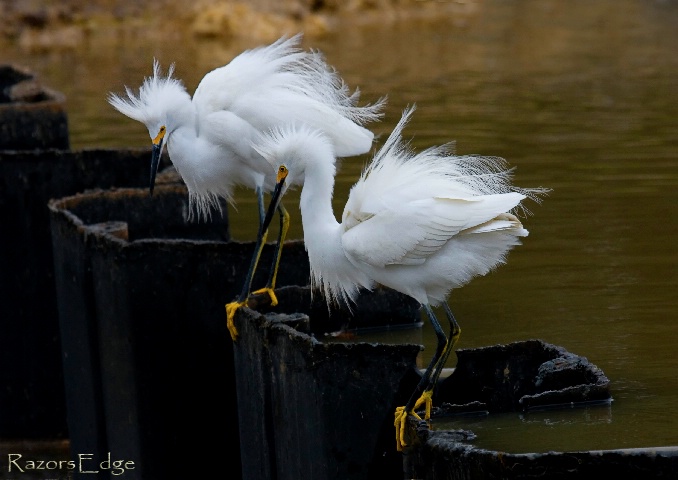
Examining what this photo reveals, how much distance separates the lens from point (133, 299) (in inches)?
251

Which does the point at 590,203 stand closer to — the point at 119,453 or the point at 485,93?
the point at 119,453

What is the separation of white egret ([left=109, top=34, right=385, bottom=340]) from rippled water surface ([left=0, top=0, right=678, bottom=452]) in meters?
1.18

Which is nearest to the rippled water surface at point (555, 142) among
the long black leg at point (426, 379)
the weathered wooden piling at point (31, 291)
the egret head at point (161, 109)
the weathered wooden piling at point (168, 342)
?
the long black leg at point (426, 379)

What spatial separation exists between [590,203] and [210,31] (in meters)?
17.1

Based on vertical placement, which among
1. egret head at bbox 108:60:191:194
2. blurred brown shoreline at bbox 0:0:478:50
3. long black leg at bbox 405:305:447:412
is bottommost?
long black leg at bbox 405:305:447:412

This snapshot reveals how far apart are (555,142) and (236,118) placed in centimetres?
630

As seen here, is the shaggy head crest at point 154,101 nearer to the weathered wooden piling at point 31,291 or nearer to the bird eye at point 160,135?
the bird eye at point 160,135

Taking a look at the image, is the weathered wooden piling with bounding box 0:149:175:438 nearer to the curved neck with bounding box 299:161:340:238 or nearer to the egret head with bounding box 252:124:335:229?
the egret head with bounding box 252:124:335:229

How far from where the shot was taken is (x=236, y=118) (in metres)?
7.36

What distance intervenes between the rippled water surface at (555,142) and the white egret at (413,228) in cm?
61

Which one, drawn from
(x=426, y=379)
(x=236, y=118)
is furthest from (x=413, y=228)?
(x=236, y=118)

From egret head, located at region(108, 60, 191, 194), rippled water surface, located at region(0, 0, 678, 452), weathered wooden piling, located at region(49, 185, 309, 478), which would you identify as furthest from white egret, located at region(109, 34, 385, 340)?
rippled water surface, located at region(0, 0, 678, 452)

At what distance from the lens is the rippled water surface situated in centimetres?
639

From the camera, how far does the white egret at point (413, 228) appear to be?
5.27m
